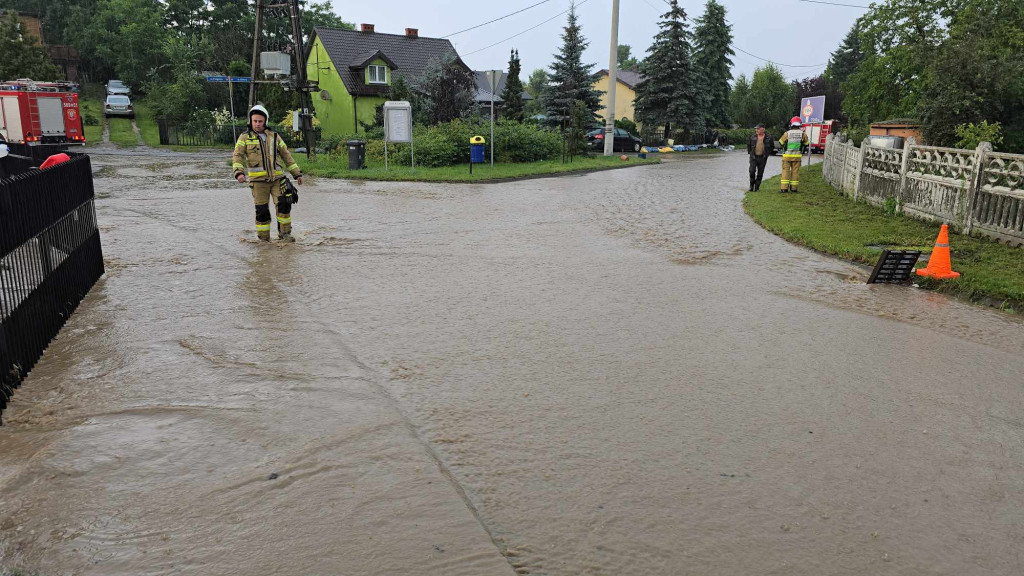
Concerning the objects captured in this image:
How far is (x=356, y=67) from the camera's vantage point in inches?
1818

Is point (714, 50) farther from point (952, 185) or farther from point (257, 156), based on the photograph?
point (257, 156)

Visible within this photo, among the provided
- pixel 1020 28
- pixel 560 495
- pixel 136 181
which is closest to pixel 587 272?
pixel 560 495

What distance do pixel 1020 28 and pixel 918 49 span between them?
13.7 feet

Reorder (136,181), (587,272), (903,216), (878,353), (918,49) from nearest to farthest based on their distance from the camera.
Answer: (878,353) < (587,272) < (903,216) < (136,181) < (918,49)

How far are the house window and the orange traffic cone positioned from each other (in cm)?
4100

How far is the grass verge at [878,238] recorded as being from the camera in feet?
28.5

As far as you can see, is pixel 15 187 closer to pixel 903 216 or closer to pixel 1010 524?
pixel 1010 524

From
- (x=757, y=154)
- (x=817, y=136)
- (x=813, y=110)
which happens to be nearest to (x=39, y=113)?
(x=757, y=154)

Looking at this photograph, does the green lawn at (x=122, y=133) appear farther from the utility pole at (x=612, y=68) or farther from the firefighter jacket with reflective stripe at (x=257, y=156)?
the firefighter jacket with reflective stripe at (x=257, y=156)

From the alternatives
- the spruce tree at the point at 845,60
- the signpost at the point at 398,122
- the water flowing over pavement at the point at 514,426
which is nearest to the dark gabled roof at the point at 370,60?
the signpost at the point at 398,122

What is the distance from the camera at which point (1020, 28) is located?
30.4 m

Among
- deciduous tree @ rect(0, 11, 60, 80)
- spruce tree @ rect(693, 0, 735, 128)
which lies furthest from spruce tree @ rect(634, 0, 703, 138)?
deciduous tree @ rect(0, 11, 60, 80)

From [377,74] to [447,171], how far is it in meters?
25.0

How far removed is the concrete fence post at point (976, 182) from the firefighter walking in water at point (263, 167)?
1018 cm
